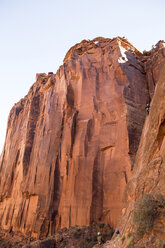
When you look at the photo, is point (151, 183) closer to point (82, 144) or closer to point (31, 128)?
point (82, 144)

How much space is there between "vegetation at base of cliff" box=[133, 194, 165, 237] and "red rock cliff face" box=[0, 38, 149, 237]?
8582mm

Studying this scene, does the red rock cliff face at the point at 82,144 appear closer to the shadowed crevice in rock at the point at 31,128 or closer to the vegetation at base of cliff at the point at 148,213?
the shadowed crevice in rock at the point at 31,128

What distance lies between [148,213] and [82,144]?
12679 millimetres

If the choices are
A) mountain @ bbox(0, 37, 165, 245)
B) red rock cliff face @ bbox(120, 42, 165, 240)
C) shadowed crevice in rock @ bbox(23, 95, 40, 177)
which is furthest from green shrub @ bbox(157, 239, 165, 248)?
shadowed crevice in rock @ bbox(23, 95, 40, 177)

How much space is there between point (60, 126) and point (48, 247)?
1250cm

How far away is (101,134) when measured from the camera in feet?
65.5

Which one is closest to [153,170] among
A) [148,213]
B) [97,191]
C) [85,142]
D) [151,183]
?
[151,183]

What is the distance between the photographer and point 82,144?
2033cm

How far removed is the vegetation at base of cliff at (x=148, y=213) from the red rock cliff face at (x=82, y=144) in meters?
8.58

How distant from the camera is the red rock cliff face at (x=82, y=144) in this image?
58.7ft

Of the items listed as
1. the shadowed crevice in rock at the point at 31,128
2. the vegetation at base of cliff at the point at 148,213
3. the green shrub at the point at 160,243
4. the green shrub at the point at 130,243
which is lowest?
the green shrub at the point at 130,243

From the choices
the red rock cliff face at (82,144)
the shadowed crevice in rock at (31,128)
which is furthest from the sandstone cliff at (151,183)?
the shadowed crevice in rock at (31,128)

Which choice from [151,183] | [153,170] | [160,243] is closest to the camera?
[160,243]

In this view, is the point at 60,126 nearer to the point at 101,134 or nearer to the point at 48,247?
the point at 101,134
